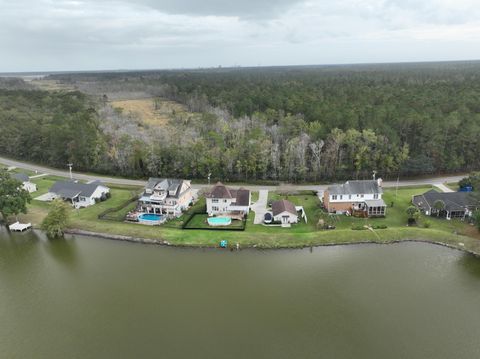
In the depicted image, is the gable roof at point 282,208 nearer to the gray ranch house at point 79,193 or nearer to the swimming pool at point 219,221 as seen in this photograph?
the swimming pool at point 219,221

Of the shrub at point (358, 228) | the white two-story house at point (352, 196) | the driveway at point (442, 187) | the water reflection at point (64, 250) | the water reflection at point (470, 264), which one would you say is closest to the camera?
the water reflection at point (470, 264)

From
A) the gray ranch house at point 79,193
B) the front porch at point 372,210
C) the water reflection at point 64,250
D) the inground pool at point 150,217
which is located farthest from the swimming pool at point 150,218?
the front porch at point 372,210

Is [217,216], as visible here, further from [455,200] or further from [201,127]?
[201,127]

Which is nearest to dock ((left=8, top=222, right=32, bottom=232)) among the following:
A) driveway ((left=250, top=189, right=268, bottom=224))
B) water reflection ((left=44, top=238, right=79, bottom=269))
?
water reflection ((left=44, top=238, right=79, bottom=269))

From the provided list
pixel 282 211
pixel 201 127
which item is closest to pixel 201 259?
pixel 282 211

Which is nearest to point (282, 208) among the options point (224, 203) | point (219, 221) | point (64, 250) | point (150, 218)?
point (224, 203)
